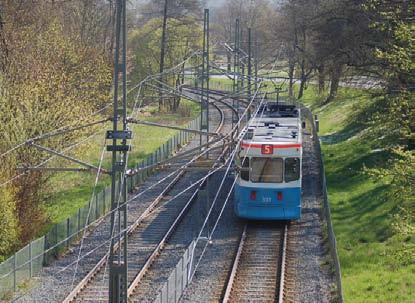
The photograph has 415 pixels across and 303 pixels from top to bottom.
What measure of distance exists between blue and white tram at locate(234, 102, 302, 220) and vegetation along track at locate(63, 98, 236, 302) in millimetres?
2556

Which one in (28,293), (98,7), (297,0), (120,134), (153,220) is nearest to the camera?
(120,134)

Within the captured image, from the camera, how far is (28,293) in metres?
19.2

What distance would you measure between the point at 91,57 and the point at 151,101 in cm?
2139

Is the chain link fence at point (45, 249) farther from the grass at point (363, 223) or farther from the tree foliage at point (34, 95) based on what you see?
the grass at point (363, 223)

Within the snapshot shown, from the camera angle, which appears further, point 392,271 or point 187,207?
point 187,207

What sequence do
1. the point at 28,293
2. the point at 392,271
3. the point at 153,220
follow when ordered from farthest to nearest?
the point at 153,220 < the point at 392,271 < the point at 28,293

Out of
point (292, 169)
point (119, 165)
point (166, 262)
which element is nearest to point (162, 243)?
point (166, 262)

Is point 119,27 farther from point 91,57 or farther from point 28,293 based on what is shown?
point 91,57

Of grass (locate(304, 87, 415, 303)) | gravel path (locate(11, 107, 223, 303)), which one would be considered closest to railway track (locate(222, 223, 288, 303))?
grass (locate(304, 87, 415, 303))

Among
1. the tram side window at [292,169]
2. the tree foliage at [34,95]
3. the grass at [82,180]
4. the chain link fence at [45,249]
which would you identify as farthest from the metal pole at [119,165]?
the grass at [82,180]

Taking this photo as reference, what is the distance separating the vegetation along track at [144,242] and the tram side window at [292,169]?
3756 millimetres

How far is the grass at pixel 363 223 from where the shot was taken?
1925cm

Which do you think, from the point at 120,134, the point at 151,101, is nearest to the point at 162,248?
the point at 120,134

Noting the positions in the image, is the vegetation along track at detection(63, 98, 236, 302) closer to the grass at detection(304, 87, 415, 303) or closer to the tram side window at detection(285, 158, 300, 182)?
the tram side window at detection(285, 158, 300, 182)
